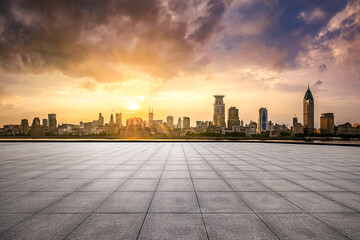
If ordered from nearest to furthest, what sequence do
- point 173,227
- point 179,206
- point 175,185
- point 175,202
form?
point 173,227, point 179,206, point 175,202, point 175,185

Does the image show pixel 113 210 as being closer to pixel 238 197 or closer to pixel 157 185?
pixel 157 185

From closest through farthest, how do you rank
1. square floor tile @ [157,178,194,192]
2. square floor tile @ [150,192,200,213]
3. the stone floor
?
the stone floor, square floor tile @ [150,192,200,213], square floor tile @ [157,178,194,192]

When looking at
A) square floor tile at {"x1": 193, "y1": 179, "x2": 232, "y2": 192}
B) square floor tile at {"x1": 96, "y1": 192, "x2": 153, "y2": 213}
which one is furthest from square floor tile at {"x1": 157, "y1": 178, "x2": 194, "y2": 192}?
square floor tile at {"x1": 96, "y1": 192, "x2": 153, "y2": 213}

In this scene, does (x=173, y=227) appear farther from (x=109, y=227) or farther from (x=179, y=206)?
(x=109, y=227)

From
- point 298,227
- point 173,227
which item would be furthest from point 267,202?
point 173,227

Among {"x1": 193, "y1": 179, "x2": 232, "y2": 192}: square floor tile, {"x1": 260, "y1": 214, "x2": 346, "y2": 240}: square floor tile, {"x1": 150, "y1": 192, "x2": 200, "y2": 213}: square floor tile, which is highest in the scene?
{"x1": 150, "y1": 192, "x2": 200, "y2": 213}: square floor tile

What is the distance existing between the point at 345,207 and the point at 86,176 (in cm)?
984

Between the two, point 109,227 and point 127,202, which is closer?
point 109,227

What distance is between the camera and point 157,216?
468cm

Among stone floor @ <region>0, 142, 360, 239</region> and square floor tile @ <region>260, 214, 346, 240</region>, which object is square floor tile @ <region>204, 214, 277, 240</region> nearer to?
stone floor @ <region>0, 142, 360, 239</region>

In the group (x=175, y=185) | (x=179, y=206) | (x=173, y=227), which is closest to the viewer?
(x=173, y=227)

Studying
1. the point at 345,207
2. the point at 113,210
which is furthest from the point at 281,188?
the point at 113,210

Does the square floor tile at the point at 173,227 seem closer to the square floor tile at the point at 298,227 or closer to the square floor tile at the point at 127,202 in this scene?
the square floor tile at the point at 127,202

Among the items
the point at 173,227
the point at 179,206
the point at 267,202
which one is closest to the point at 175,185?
the point at 179,206
